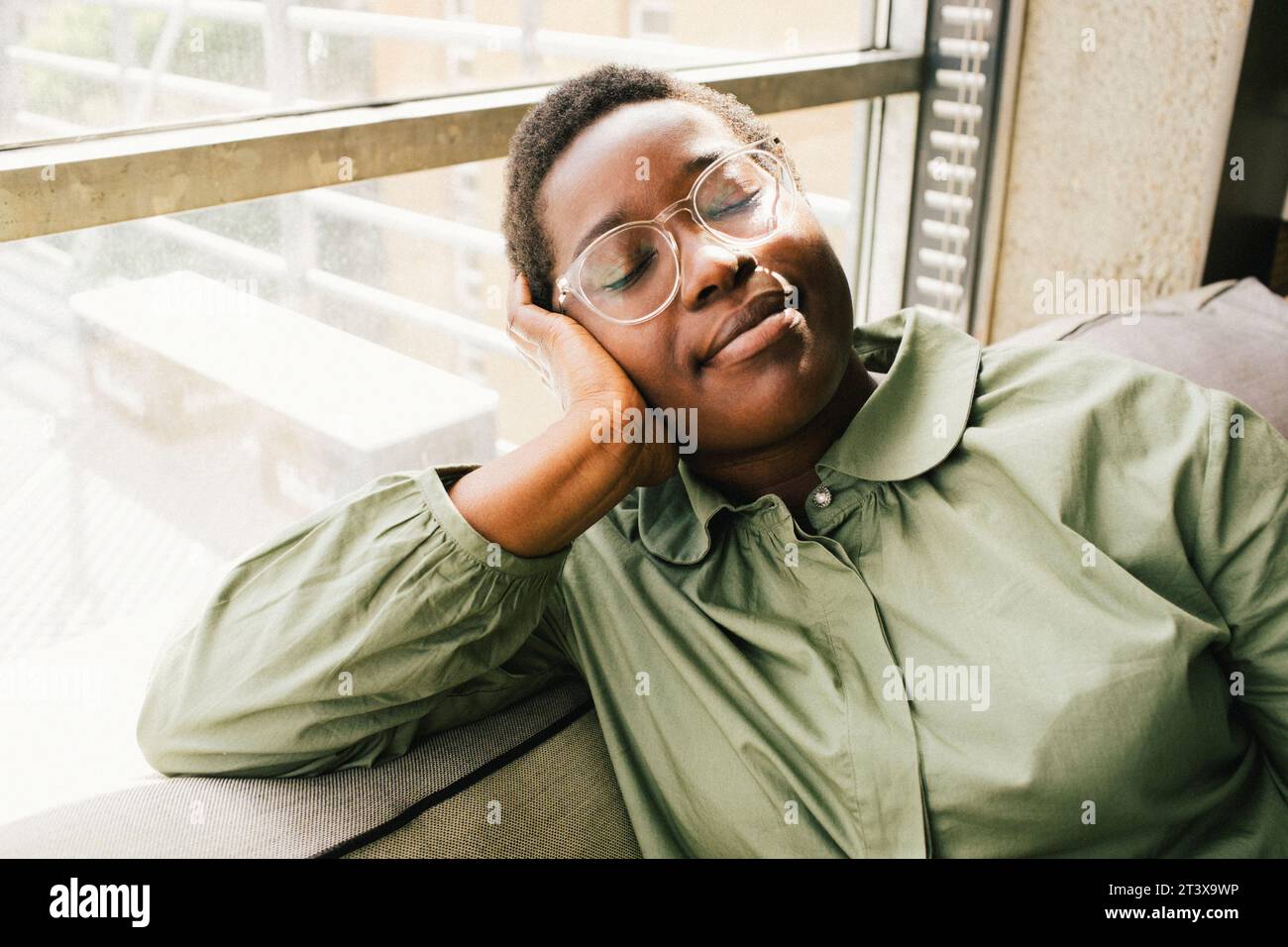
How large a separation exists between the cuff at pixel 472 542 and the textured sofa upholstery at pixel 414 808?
0.22m

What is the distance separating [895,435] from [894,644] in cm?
25

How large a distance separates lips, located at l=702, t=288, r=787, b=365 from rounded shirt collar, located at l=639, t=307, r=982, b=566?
0.58ft

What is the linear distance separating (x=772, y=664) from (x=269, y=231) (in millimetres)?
1111

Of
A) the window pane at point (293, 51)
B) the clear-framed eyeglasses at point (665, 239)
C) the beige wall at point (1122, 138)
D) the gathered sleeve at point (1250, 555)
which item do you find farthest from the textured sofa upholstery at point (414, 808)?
the beige wall at point (1122, 138)

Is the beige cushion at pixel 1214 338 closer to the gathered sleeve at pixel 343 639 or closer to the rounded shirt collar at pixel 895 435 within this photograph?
the rounded shirt collar at pixel 895 435

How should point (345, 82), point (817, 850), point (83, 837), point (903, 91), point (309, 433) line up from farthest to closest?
point (903, 91), point (309, 433), point (345, 82), point (817, 850), point (83, 837)

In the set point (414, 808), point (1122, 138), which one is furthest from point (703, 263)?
point (1122, 138)

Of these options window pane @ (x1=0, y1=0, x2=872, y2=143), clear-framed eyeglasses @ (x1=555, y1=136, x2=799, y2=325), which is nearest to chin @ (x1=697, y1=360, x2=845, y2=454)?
clear-framed eyeglasses @ (x1=555, y1=136, x2=799, y2=325)

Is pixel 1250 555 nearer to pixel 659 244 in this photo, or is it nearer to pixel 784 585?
pixel 784 585

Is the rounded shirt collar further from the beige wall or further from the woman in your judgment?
the beige wall

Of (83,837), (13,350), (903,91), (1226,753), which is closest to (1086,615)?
(1226,753)

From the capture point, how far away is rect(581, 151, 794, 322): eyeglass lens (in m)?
1.23
